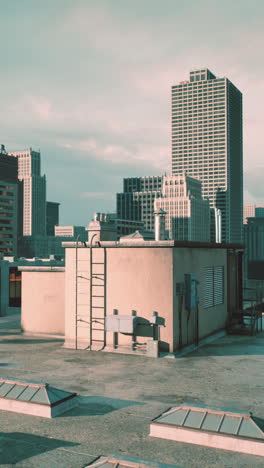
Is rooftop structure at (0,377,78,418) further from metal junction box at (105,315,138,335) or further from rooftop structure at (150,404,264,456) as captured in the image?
metal junction box at (105,315,138,335)

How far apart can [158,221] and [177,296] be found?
486 cm

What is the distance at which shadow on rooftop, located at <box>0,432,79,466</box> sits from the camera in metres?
11.0

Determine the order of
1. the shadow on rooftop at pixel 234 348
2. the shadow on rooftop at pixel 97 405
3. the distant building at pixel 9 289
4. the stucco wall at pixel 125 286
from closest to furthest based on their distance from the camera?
the shadow on rooftop at pixel 97 405
the stucco wall at pixel 125 286
the shadow on rooftop at pixel 234 348
the distant building at pixel 9 289

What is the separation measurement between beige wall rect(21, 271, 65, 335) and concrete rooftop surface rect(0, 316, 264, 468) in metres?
1.59

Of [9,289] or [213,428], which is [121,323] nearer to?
[213,428]

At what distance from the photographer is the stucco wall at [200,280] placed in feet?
74.1

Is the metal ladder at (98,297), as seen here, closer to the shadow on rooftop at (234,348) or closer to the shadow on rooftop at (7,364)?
Result: the shadow on rooftop at (7,364)

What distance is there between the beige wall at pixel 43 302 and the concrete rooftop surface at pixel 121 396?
5.21ft

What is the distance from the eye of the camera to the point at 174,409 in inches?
488

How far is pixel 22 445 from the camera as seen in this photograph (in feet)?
38.2

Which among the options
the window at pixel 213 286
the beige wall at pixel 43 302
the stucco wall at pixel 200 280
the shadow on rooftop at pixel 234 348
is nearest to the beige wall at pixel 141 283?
the stucco wall at pixel 200 280

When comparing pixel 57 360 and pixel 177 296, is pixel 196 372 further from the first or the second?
pixel 57 360

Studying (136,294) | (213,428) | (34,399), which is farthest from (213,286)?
(213,428)

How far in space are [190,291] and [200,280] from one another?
2.63 metres
